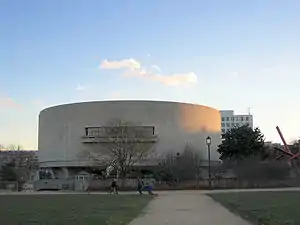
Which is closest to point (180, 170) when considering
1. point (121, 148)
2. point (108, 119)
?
point (121, 148)

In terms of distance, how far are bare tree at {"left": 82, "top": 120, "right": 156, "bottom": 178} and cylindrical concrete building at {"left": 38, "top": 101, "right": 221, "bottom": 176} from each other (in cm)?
1814

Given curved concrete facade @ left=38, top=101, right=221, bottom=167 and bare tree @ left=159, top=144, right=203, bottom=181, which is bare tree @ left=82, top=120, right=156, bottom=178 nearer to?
bare tree @ left=159, top=144, right=203, bottom=181

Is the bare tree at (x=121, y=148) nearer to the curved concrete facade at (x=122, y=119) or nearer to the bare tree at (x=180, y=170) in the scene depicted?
the bare tree at (x=180, y=170)

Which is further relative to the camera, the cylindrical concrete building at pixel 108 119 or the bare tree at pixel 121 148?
the cylindrical concrete building at pixel 108 119

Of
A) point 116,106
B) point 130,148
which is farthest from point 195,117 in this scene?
point 130,148

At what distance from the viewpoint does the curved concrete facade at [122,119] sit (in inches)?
4537

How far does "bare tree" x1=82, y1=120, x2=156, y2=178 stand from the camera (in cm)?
7900

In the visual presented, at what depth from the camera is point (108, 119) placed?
11206cm

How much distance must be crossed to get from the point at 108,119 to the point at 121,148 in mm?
31102

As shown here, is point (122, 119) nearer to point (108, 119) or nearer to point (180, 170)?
point (108, 119)

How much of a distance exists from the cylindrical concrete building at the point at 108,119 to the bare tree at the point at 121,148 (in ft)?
59.5

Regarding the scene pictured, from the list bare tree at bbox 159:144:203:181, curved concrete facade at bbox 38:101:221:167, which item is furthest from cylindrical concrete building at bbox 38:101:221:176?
bare tree at bbox 159:144:203:181

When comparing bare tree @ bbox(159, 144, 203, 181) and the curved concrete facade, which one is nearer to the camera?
bare tree @ bbox(159, 144, 203, 181)

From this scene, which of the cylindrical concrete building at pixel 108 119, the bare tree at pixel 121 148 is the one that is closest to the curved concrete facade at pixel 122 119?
the cylindrical concrete building at pixel 108 119
